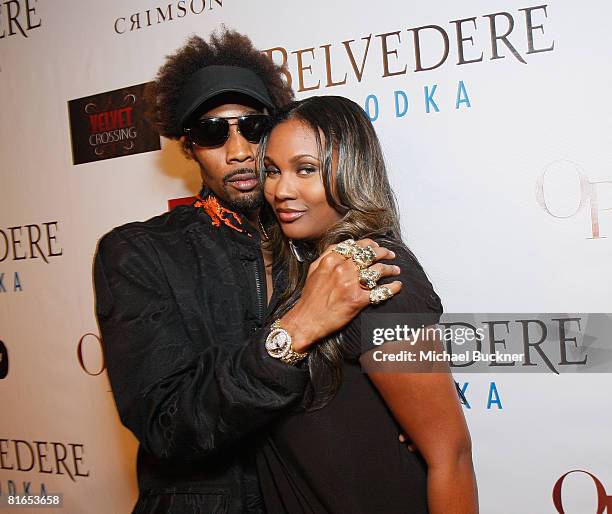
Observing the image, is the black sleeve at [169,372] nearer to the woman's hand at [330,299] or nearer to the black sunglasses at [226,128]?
the woman's hand at [330,299]

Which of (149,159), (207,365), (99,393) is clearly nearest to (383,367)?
(207,365)

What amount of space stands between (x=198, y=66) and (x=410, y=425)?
94 cm

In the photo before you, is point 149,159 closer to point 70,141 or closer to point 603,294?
point 70,141

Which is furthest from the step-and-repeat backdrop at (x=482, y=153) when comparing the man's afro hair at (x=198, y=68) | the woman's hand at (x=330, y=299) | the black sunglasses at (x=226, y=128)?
the woman's hand at (x=330, y=299)

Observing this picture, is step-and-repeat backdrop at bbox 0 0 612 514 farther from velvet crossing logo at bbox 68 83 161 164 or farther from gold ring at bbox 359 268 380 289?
gold ring at bbox 359 268 380 289

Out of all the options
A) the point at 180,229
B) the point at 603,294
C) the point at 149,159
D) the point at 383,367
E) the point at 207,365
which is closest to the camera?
the point at 383,367

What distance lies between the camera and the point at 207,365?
1.02 m

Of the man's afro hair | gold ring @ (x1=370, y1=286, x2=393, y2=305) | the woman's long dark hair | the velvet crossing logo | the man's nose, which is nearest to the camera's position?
gold ring @ (x1=370, y1=286, x2=393, y2=305)

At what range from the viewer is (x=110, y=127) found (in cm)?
195

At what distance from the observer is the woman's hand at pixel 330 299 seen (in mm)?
918

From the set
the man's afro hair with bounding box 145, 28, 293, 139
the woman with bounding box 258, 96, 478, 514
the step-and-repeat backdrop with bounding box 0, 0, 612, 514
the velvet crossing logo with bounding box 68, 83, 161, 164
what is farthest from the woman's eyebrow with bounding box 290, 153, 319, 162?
the velvet crossing logo with bounding box 68, 83, 161, 164

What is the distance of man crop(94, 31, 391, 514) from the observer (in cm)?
94

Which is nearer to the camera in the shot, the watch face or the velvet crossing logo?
the watch face

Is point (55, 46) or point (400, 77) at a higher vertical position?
point (55, 46)
